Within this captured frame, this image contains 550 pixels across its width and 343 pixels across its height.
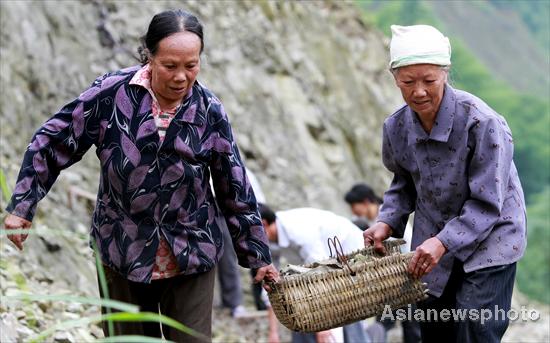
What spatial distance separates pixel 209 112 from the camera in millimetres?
4031

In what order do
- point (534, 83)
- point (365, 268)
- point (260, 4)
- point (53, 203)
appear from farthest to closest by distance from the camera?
point (534, 83) < point (260, 4) < point (53, 203) < point (365, 268)

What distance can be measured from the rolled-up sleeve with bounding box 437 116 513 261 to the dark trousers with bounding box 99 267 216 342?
0.97 metres

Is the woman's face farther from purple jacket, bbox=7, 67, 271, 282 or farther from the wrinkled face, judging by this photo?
the wrinkled face

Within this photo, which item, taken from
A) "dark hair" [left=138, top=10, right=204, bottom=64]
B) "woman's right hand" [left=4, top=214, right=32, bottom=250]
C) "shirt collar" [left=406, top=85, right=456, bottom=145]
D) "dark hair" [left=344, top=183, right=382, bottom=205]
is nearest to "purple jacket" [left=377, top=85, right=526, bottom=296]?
"shirt collar" [left=406, top=85, right=456, bottom=145]

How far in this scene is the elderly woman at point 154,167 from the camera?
3.89m

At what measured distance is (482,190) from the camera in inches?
158

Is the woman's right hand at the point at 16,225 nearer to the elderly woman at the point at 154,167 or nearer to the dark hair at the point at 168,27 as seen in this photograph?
the elderly woman at the point at 154,167

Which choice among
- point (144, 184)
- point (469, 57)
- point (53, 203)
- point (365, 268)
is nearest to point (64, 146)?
point (144, 184)

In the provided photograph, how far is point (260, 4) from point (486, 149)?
11.1 metres

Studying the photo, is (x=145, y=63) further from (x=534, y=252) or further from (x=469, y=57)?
(x=469, y=57)

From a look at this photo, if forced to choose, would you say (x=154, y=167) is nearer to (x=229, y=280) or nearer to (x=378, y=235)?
(x=378, y=235)

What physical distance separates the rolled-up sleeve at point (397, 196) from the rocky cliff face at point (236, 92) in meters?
1.77

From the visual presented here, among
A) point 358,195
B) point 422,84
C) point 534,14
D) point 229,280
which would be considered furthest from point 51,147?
point 534,14

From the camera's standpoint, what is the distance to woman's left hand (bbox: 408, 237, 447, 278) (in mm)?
4035
